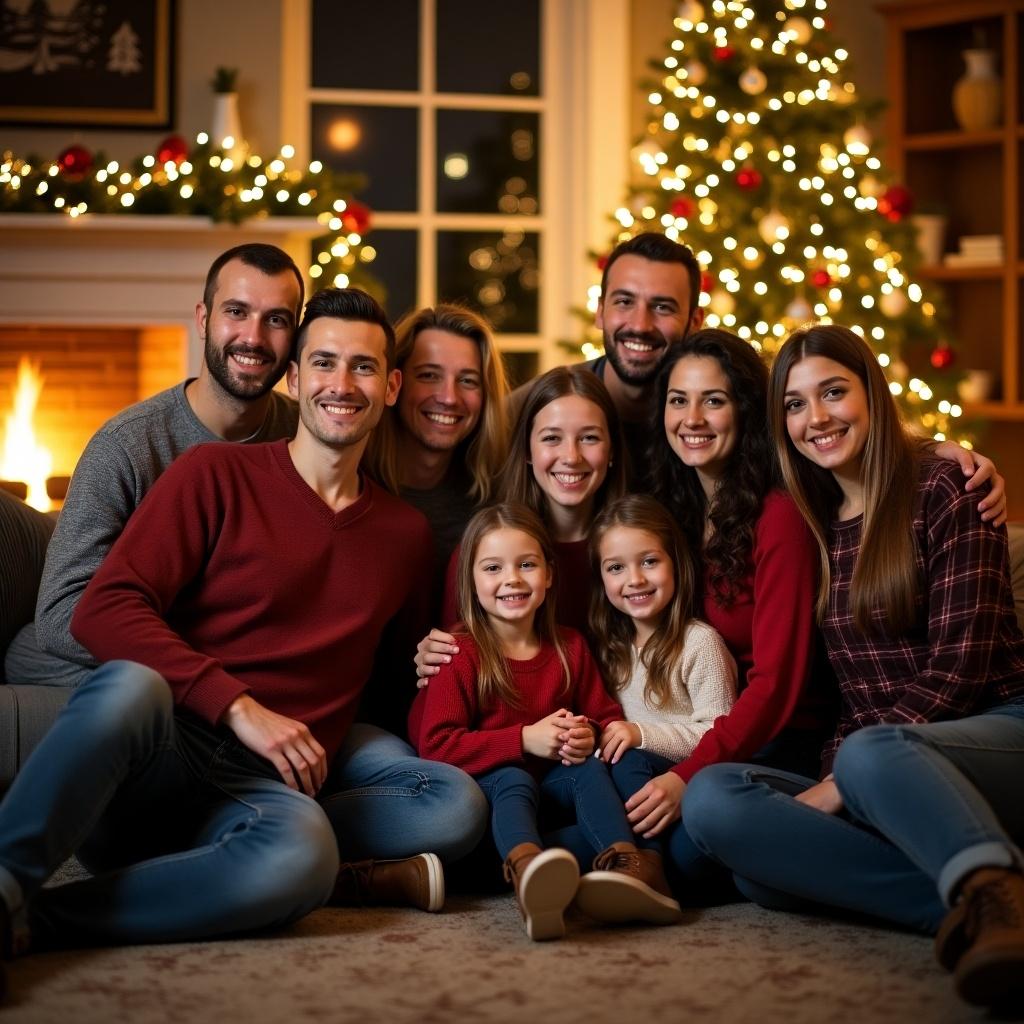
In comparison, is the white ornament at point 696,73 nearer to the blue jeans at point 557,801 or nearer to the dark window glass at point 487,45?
the dark window glass at point 487,45

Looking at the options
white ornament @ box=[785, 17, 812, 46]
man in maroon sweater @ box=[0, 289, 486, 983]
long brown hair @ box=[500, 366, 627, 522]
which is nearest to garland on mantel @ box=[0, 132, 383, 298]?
white ornament @ box=[785, 17, 812, 46]

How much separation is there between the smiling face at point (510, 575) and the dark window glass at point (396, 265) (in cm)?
344

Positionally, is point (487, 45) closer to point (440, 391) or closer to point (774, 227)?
point (774, 227)

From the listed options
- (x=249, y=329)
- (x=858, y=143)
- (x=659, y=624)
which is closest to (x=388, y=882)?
(x=659, y=624)

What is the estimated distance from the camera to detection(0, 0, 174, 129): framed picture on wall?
17.8 ft

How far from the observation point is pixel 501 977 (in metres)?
2.13

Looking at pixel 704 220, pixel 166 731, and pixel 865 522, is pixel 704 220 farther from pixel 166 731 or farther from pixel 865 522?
pixel 166 731

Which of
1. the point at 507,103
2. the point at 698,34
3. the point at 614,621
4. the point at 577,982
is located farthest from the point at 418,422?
the point at 507,103

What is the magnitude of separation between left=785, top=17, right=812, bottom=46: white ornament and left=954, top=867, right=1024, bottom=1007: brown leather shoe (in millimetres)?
4056

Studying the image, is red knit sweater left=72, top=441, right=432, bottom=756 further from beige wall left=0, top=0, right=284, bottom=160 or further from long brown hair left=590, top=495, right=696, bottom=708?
beige wall left=0, top=0, right=284, bottom=160

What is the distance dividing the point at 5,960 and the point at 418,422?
1343 millimetres

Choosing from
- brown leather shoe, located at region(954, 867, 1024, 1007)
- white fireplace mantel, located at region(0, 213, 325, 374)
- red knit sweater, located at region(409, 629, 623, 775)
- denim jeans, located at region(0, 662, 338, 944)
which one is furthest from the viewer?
white fireplace mantel, located at region(0, 213, 325, 374)

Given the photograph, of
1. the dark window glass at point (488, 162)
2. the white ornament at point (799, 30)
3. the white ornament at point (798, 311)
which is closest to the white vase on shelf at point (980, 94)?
the white ornament at point (799, 30)

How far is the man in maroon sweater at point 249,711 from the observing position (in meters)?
2.22
